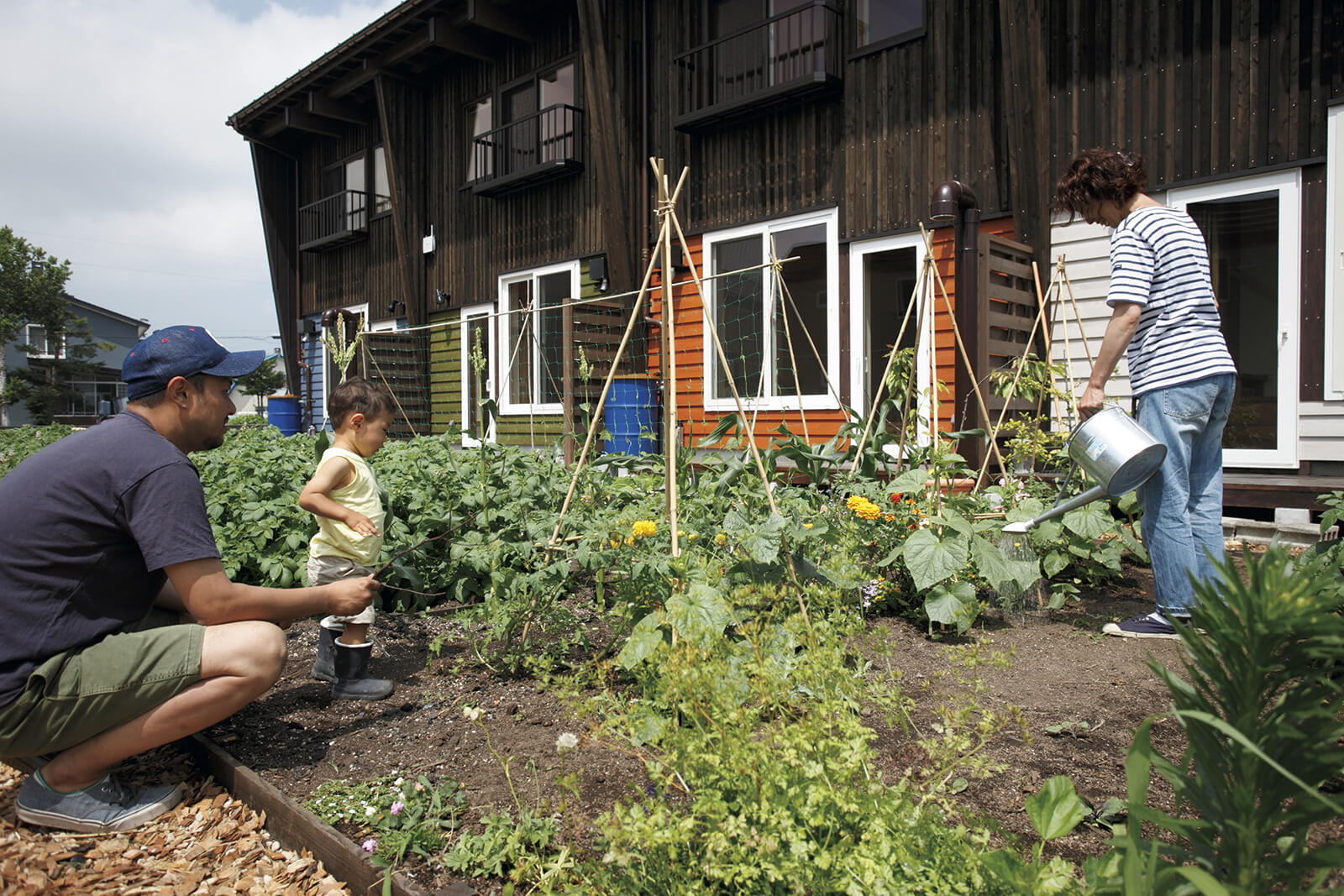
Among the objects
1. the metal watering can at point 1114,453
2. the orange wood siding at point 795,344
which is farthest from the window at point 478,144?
the metal watering can at point 1114,453

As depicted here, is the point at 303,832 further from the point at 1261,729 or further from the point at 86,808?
the point at 1261,729

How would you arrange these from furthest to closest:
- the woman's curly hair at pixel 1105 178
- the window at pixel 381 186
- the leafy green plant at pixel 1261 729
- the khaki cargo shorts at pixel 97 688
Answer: the window at pixel 381 186 → the woman's curly hair at pixel 1105 178 → the khaki cargo shorts at pixel 97 688 → the leafy green plant at pixel 1261 729

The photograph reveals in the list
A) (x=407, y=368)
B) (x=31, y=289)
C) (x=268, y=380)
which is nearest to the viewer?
(x=407, y=368)

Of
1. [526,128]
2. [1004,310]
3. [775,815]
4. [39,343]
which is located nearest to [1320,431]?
[1004,310]

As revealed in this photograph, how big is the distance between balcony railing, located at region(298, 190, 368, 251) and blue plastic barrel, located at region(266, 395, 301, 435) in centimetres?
252

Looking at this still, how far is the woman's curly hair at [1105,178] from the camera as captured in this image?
2928mm

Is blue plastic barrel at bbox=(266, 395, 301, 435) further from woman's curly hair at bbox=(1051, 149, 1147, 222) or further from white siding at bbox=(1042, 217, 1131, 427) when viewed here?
woman's curly hair at bbox=(1051, 149, 1147, 222)

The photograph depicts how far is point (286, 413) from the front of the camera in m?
13.7

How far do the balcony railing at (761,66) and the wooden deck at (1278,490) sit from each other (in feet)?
14.0

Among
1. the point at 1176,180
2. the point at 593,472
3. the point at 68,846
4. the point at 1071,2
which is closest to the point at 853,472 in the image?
the point at 593,472

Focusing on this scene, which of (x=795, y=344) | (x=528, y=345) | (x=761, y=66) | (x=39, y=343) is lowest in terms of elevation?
(x=795, y=344)

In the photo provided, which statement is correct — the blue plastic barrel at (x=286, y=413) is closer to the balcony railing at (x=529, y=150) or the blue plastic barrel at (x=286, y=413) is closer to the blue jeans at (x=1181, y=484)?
the balcony railing at (x=529, y=150)

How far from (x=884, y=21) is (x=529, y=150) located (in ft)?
15.6

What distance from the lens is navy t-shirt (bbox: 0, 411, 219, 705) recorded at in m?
1.84
